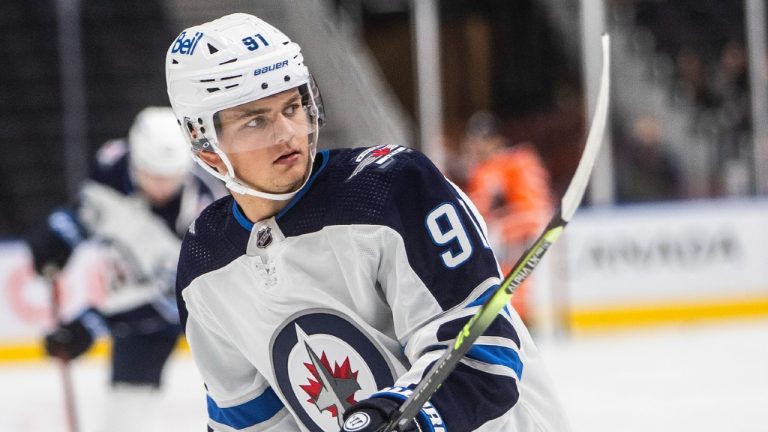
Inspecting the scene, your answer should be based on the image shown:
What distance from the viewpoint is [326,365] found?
156 centimetres

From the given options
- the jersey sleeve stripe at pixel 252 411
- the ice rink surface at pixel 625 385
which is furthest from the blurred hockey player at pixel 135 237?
the jersey sleeve stripe at pixel 252 411

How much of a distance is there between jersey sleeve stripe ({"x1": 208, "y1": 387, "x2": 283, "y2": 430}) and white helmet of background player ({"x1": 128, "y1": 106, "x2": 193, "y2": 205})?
1.86 metres

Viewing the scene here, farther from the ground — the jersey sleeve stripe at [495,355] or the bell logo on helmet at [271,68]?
the bell logo on helmet at [271,68]

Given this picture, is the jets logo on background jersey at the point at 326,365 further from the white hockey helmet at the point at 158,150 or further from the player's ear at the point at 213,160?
the white hockey helmet at the point at 158,150

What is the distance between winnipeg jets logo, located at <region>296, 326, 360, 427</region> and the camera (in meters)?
1.55

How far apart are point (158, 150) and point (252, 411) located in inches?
74.7

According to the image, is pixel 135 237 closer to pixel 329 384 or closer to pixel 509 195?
pixel 329 384

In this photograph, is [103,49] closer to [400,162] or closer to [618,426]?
[618,426]

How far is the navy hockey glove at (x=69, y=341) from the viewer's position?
11.9 ft

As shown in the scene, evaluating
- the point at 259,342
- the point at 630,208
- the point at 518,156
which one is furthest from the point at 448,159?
the point at 259,342

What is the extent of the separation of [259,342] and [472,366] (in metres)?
0.36

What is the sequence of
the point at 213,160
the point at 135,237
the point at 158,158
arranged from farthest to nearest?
the point at 135,237
the point at 158,158
the point at 213,160

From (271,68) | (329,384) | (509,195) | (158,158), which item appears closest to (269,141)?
(271,68)

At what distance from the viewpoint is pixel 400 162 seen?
1444 millimetres
